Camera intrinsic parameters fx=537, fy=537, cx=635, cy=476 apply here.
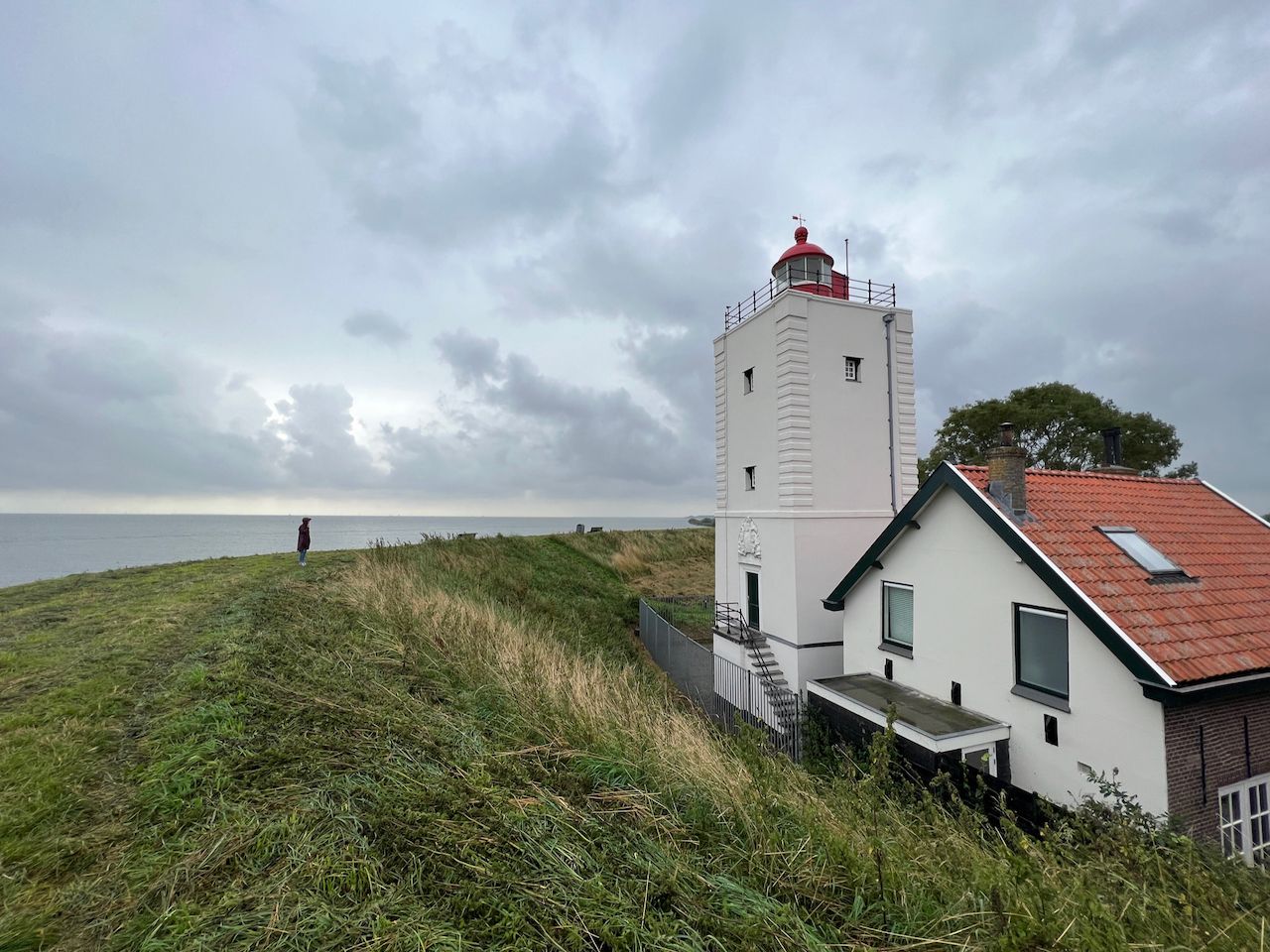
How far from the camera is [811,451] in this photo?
13.5 meters

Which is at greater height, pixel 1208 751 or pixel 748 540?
pixel 748 540

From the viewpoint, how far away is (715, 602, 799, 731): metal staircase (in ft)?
40.9

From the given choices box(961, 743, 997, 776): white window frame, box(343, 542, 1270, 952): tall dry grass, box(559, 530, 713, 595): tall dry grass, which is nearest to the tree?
box(559, 530, 713, 595): tall dry grass

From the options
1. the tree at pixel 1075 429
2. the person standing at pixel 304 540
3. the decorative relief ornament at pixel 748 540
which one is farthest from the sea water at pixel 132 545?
the tree at pixel 1075 429

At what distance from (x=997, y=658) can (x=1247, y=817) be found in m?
2.86

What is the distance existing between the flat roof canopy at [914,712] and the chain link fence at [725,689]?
1.75 meters

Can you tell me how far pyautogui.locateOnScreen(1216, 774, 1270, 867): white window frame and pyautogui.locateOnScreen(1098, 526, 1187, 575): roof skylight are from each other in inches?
103

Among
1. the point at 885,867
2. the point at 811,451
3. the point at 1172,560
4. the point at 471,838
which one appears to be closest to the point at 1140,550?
the point at 1172,560

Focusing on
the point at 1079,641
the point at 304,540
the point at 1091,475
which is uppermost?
the point at 1091,475

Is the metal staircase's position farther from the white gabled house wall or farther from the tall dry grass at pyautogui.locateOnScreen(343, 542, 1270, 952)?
the tall dry grass at pyautogui.locateOnScreen(343, 542, 1270, 952)

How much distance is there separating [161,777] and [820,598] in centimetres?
1238

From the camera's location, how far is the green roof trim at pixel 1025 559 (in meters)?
6.27

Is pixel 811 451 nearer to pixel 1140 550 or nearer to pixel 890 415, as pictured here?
pixel 890 415

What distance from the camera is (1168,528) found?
8.73 metres
